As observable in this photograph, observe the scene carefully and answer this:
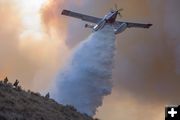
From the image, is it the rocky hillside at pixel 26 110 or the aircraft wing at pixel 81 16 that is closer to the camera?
the rocky hillside at pixel 26 110

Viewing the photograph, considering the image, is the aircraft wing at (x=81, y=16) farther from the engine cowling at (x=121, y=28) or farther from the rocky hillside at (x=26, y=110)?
the rocky hillside at (x=26, y=110)

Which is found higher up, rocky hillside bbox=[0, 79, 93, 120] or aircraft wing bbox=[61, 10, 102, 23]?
aircraft wing bbox=[61, 10, 102, 23]

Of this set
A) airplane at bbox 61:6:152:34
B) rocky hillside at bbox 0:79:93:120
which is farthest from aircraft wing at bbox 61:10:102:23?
rocky hillside at bbox 0:79:93:120

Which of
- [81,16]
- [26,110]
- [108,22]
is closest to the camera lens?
[26,110]

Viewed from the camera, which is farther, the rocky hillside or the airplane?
the airplane

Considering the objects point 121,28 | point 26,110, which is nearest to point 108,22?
point 121,28

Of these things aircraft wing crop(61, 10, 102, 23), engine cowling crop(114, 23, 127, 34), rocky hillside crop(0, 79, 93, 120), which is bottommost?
rocky hillside crop(0, 79, 93, 120)

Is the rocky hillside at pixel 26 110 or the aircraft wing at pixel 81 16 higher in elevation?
the aircraft wing at pixel 81 16

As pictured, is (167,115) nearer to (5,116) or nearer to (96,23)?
(5,116)

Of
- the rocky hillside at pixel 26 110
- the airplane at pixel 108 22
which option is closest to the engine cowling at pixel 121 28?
the airplane at pixel 108 22

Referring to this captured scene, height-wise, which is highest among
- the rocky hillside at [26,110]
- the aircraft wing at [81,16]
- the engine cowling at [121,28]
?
the aircraft wing at [81,16]

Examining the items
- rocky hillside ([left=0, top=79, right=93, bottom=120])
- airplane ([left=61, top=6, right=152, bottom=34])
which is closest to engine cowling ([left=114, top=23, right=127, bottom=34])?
airplane ([left=61, top=6, right=152, bottom=34])

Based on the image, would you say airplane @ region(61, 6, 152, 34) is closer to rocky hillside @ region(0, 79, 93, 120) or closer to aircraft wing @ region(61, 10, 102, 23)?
aircraft wing @ region(61, 10, 102, 23)

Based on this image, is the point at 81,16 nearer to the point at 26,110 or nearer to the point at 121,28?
the point at 121,28
